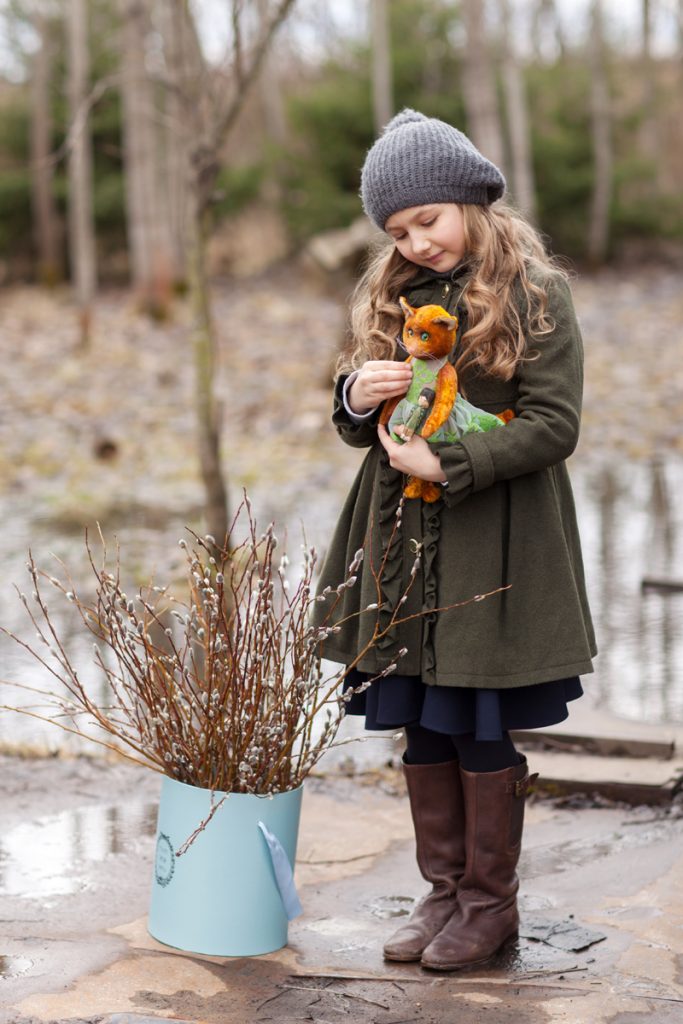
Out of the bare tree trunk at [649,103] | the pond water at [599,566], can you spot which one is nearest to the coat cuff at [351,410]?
the pond water at [599,566]

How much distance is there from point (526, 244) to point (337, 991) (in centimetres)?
164

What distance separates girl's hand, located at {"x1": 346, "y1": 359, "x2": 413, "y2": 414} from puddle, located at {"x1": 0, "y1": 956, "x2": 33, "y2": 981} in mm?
1379

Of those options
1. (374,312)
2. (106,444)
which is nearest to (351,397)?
(374,312)

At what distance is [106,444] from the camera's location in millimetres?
10055

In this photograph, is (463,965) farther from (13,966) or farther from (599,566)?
(599,566)

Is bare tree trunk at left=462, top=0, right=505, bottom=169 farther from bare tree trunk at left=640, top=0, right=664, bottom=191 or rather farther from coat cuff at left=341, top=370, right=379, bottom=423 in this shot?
bare tree trunk at left=640, top=0, right=664, bottom=191

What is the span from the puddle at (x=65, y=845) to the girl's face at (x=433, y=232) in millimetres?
1767

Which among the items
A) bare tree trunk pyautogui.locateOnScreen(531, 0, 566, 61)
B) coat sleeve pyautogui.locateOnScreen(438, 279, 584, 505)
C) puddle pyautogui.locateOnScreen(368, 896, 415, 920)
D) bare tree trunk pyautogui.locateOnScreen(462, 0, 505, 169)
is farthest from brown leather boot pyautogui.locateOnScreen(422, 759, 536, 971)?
bare tree trunk pyautogui.locateOnScreen(531, 0, 566, 61)

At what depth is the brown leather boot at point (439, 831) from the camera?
9.62 feet

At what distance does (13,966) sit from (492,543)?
1.34 m

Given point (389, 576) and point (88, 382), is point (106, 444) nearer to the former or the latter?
point (88, 382)

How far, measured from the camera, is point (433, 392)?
Result: 2.67m

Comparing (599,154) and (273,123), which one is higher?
(273,123)

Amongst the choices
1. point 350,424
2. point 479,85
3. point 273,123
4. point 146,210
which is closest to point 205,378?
point 350,424
